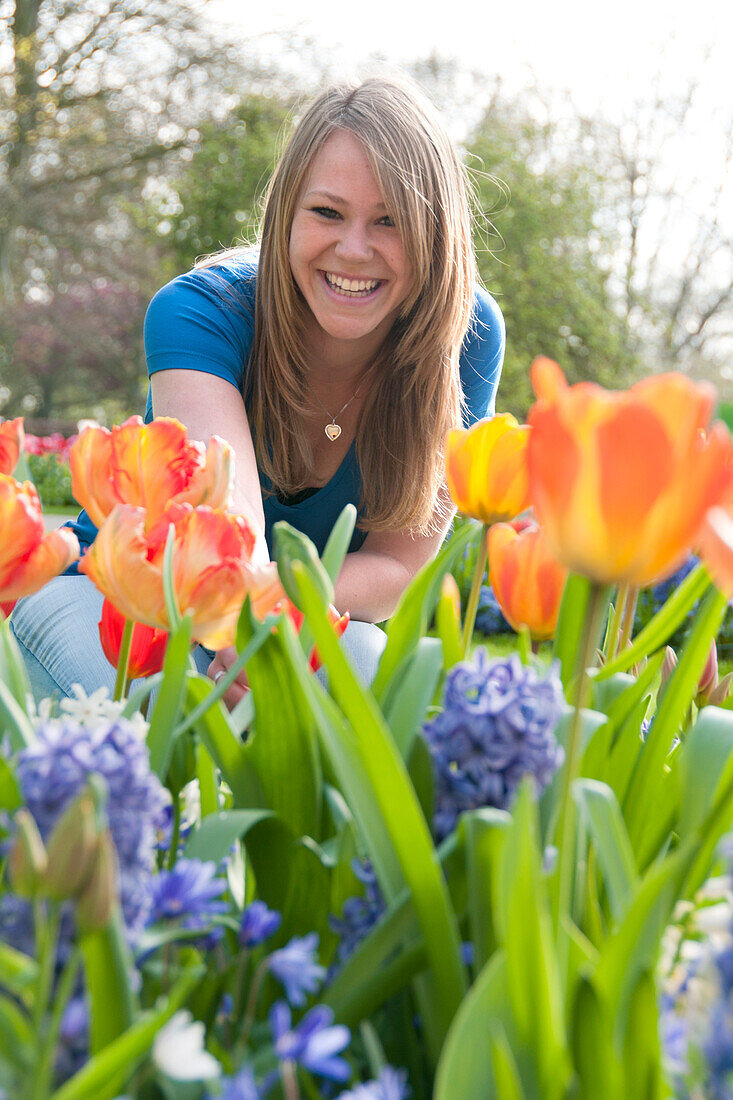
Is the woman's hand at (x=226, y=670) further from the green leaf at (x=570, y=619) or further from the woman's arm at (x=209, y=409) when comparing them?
the woman's arm at (x=209, y=409)

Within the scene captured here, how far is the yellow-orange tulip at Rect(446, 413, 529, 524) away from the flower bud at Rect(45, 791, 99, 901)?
608 mm

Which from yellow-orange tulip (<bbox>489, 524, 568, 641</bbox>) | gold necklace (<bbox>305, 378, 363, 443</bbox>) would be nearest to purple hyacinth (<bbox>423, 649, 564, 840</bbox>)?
yellow-orange tulip (<bbox>489, 524, 568, 641</bbox>)

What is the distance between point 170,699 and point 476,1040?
0.88 feet

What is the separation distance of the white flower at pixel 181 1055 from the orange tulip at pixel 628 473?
0.82 ft

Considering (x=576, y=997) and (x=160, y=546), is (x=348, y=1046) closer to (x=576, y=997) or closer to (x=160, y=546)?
(x=576, y=997)

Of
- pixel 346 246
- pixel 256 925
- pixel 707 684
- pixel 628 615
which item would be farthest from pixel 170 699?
pixel 346 246

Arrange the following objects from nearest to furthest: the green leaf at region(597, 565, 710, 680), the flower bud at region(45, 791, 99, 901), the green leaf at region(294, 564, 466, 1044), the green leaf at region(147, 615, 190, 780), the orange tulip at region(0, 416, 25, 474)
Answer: the flower bud at region(45, 791, 99, 901)
the green leaf at region(294, 564, 466, 1044)
the green leaf at region(147, 615, 190, 780)
the green leaf at region(597, 565, 710, 680)
the orange tulip at region(0, 416, 25, 474)

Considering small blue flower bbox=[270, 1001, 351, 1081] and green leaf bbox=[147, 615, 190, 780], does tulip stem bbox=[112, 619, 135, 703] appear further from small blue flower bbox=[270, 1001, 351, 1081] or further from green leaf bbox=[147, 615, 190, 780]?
small blue flower bbox=[270, 1001, 351, 1081]

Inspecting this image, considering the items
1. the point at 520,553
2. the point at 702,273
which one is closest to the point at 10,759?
the point at 520,553

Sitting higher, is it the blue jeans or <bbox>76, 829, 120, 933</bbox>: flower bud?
<bbox>76, 829, 120, 933</bbox>: flower bud

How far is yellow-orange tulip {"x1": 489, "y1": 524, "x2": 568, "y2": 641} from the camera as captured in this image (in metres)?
0.85

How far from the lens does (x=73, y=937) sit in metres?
0.41

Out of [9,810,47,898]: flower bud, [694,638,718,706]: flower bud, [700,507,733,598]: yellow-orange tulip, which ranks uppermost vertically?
[700,507,733,598]: yellow-orange tulip

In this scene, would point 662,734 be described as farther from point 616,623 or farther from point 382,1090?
point 382,1090
